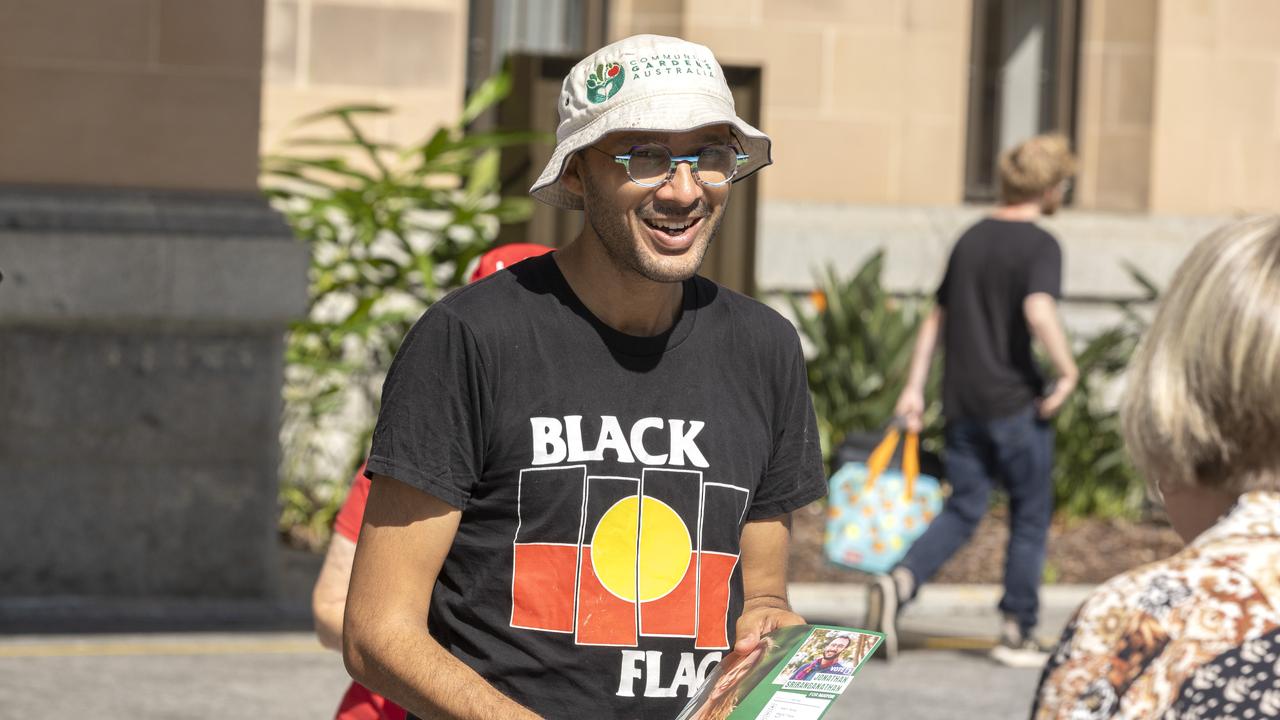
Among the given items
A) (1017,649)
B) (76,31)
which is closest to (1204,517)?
(1017,649)

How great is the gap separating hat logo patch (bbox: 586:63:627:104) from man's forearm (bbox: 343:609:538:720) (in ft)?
2.58

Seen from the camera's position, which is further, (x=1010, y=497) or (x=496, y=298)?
(x=1010, y=497)

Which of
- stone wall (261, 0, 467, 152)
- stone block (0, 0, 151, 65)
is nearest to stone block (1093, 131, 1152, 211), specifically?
stone wall (261, 0, 467, 152)

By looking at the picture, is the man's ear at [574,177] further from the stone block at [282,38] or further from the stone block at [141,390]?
the stone block at [282,38]

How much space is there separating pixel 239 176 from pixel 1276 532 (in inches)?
283

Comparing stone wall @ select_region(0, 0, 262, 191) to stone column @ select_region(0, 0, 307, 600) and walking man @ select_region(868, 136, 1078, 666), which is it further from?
walking man @ select_region(868, 136, 1078, 666)

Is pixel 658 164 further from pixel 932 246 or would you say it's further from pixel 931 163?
pixel 931 163

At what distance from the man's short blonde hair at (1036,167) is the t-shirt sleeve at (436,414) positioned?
5.32 metres

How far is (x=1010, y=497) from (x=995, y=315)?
0.71m

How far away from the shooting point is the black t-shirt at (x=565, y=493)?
9.30 ft

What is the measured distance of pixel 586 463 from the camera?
112 inches

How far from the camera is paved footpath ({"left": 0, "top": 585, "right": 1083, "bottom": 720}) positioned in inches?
268

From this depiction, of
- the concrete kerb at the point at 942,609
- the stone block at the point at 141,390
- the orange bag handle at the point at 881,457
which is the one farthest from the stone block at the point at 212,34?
the concrete kerb at the point at 942,609

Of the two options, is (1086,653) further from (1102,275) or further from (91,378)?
(1102,275)
